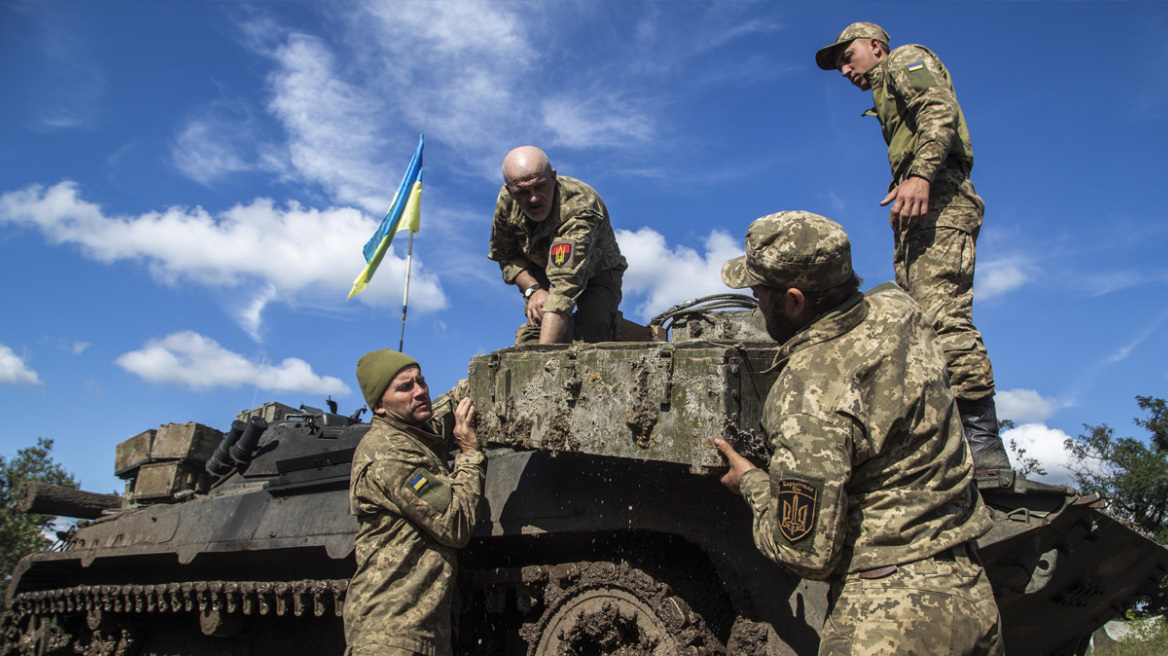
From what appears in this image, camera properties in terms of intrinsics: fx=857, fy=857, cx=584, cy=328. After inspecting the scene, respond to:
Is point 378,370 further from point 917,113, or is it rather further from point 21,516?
point 21,516

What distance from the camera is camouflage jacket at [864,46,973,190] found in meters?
4.14

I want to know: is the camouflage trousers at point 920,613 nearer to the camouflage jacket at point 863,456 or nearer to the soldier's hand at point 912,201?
the camouflage jacket at point 863,456

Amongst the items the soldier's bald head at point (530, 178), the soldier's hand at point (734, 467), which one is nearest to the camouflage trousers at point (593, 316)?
the soldier's bald head at point (530, 178)

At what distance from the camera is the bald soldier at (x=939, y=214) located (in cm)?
406

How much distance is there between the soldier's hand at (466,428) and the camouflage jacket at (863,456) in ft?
6.13

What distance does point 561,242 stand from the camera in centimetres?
541

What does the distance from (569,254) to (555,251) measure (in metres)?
0.12

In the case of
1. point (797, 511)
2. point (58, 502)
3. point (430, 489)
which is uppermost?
point (58, 502)

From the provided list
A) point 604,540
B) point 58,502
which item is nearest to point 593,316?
point 604,540

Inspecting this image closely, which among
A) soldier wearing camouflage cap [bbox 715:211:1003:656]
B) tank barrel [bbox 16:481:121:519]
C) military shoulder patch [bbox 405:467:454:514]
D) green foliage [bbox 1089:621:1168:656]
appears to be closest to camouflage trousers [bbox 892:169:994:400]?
soldier wearing camouflage cap [bbox 715:211:1003:656]

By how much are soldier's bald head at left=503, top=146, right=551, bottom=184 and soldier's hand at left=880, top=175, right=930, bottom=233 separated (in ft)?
7.09

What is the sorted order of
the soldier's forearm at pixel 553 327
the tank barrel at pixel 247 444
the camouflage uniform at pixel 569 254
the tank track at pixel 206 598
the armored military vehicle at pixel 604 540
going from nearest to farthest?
1. the armored military vehicle at pixel 604 540
2. the soldier's forearm at pixel 553 327
3. the camouflage uniform at pixel 569 254
4. the tank track at pixel 206 598
5. the tank barrel at pixel 247 444

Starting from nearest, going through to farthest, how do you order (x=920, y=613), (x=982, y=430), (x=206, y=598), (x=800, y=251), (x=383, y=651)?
1. (x=920, y=613)
2. (x=800, y=251)
3. (x=383, y=651)
4. (x=982, y=430)
5. (x=206, y=598)

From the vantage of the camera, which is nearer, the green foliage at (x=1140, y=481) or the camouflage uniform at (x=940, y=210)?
the camouflage uniform at (x=940, y=210)
